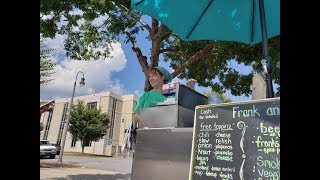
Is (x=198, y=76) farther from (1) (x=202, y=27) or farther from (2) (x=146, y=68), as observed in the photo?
(1) (x=202, y=27)

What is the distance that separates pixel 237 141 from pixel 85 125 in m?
47.1

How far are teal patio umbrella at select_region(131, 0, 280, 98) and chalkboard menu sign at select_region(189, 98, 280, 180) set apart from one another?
4.74ft

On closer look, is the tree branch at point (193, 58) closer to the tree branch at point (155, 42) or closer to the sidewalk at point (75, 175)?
the tree branch at point (155, 42)

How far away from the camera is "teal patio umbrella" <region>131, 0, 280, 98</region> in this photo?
3967 millimetres

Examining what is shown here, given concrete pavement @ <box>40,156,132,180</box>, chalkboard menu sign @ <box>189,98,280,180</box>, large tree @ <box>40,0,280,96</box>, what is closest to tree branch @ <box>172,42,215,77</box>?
large tree @ <box>40,0,280,96</box>

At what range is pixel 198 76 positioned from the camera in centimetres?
1283

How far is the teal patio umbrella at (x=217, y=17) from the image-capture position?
3.97 meters

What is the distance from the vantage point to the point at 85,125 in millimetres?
48156

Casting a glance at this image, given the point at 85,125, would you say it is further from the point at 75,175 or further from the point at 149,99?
the point at 149,99

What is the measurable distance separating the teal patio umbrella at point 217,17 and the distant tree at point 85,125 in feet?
149

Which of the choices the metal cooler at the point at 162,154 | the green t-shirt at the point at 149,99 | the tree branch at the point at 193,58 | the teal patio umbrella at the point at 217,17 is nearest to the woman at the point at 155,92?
the green t-shirt at the point at 149,99

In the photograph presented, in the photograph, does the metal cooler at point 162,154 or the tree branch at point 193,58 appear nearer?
the metal cooler at point 162,154

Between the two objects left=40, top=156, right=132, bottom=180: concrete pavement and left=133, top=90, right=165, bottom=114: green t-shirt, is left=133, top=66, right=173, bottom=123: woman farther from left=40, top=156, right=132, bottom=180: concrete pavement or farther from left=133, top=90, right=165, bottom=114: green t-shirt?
left=40, top=156, right=132, bottom=180: concrete pavement
